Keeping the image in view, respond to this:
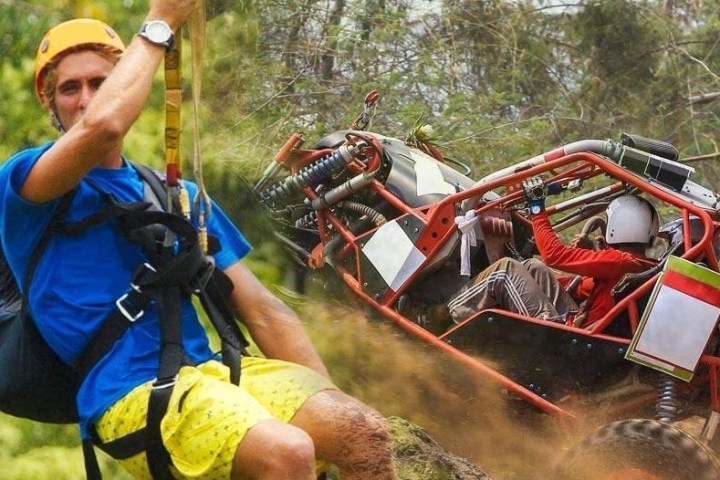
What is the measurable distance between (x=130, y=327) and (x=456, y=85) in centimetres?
990

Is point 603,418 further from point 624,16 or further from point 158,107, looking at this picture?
point 624,16

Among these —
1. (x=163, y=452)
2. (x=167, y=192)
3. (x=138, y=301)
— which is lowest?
(x=163, y=452)

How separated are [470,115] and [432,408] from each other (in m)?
5.51

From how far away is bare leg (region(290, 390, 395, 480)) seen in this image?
2736mm

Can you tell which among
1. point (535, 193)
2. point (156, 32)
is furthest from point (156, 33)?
point (535, 193)

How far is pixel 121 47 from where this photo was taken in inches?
114

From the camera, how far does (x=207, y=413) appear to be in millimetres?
2648

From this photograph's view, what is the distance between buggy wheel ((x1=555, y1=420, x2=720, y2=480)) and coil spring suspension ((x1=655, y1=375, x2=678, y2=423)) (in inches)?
12.2

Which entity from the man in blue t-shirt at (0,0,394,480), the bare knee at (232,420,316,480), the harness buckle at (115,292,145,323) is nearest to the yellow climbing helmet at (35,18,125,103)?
the man in blue t-shirt at (0,0,394,480)

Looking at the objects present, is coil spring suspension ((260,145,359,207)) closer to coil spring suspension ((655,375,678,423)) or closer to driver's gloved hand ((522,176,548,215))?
driver's gloved hand ((522,176,548,215))

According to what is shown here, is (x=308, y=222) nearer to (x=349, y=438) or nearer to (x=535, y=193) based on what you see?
(x=535, y=193)

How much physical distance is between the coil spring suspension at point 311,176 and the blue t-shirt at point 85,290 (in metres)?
4.66

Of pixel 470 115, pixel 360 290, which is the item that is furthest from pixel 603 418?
pixel 470 115

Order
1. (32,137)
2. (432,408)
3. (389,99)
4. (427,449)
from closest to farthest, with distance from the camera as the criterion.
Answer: (32,137) → (427,449) → (432,408) → (389,99)
